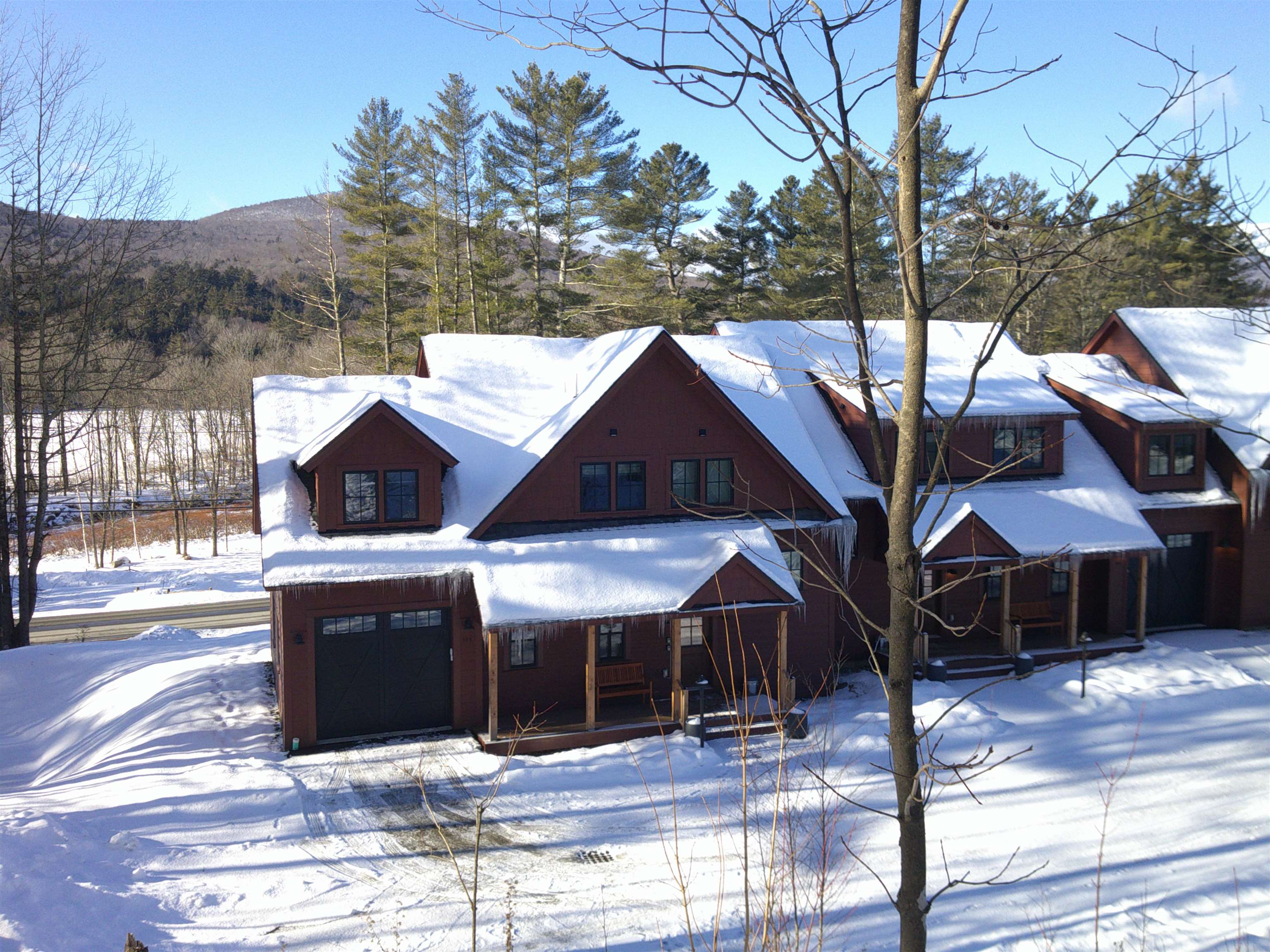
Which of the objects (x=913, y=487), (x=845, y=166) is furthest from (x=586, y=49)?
(x=913, y=487)

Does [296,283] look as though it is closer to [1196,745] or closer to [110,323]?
[110,323]

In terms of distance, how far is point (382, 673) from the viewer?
14.7 m

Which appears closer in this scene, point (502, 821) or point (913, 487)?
point (913, 487)

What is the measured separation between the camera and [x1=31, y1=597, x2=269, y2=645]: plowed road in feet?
80.9

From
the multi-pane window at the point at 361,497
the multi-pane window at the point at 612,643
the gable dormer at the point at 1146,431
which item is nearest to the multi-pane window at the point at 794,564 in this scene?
the multi-pane window at the point at 612,643

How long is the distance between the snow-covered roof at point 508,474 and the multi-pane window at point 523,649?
1451 millimetres

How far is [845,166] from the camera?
4535 millimetres

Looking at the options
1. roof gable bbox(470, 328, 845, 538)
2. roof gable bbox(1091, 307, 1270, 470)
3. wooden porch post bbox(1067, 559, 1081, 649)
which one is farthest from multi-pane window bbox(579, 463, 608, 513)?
roof gable bbox(1091, 307, 1270, 470)

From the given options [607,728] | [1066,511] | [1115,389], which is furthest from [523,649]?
[1115,389]

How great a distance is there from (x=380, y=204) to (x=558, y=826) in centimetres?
3333

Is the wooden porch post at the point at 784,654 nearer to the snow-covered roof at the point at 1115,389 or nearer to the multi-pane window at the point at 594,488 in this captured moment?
the multi-pane window at the point at 594,488

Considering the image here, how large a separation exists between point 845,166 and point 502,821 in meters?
10.3

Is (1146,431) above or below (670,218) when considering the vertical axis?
below

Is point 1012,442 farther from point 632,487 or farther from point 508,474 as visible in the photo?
point 508,474
